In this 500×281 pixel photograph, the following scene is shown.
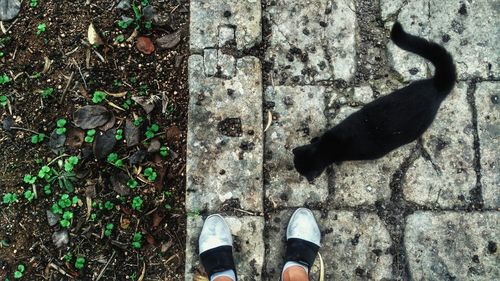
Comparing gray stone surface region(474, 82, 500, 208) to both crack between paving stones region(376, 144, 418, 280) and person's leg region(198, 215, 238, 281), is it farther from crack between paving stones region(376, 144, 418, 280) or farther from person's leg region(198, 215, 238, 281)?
person's leg region(198, 215, 238, 281)

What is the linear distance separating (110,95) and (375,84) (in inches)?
66.5

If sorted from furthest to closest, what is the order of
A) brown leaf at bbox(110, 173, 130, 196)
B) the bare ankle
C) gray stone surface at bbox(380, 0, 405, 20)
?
gray stone surface at bbox(380, 0, 405, 20) < brown leaf at bbox(110, 173, 130, 196) < the bare ankle

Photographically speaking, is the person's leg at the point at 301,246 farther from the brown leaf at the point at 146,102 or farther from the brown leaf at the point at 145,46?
the brown leaf at the point at 145,46

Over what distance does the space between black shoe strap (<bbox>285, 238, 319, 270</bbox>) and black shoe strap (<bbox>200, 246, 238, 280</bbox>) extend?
1.12 ft

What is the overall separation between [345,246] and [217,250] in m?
0.77

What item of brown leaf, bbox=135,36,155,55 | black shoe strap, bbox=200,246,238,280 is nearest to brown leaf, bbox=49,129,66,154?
brown leaf, bbox=135,36,155,55

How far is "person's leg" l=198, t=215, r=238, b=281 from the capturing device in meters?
2.62

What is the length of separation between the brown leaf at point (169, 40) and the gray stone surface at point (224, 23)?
0.39 ft

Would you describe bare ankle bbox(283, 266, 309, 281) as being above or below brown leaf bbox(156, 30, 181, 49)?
below

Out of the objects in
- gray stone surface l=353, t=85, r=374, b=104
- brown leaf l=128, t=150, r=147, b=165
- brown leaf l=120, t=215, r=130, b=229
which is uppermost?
gray stone surface l=353, t=85, r=374, b=104

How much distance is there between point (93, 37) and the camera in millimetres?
2971

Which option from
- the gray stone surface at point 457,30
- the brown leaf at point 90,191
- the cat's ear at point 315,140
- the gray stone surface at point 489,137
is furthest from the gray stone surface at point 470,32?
the brown leaf at point 90,191

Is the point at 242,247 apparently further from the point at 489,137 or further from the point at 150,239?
the point at 489,137

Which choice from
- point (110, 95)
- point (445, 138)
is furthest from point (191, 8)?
point (445, 138)
